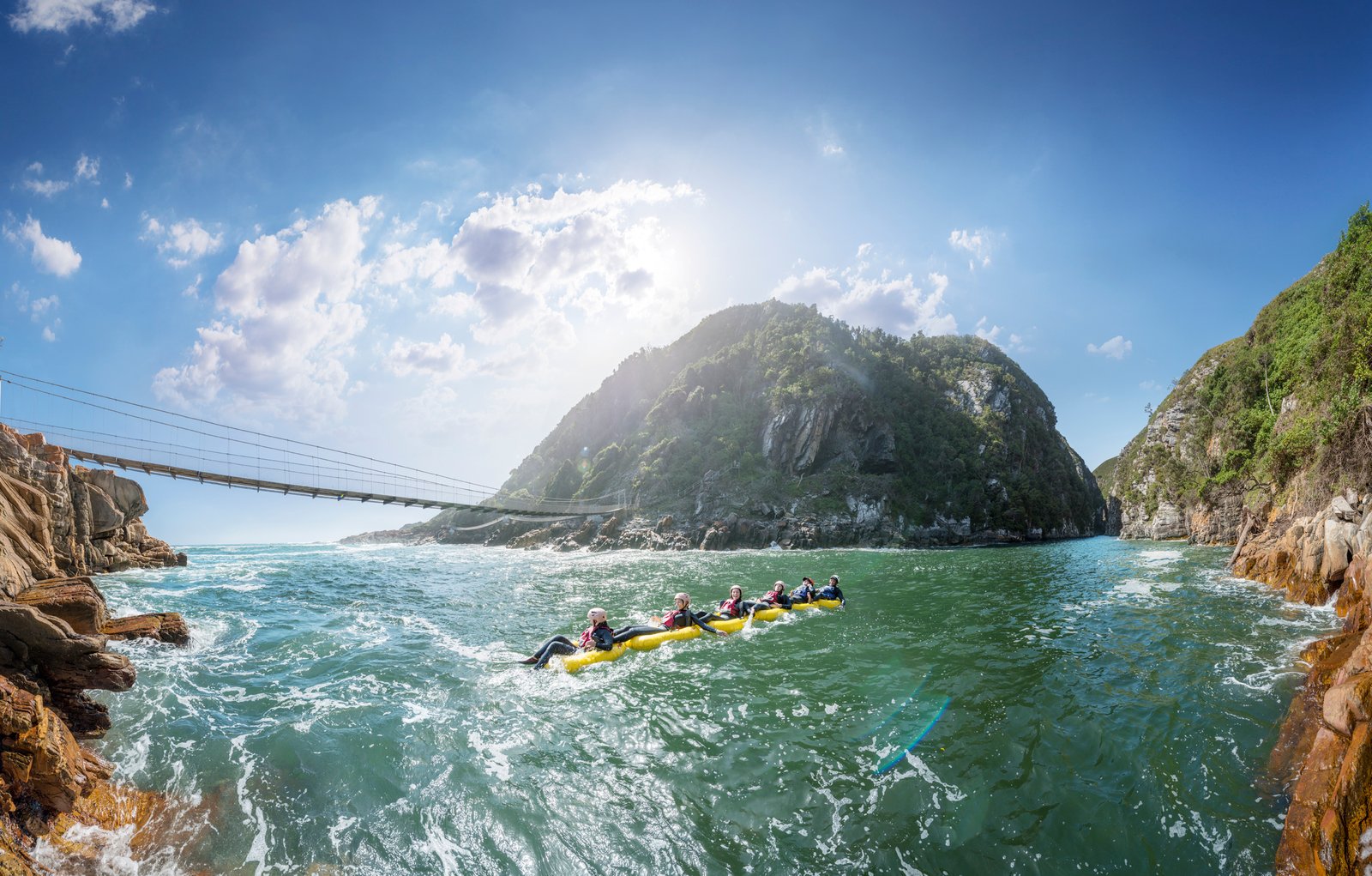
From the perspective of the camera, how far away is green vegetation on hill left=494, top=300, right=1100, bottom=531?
7069 cm

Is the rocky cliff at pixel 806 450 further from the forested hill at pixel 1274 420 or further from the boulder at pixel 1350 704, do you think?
the boulder at pixel 1350 704

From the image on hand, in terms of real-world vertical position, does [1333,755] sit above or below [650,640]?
above

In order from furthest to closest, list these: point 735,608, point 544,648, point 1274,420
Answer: point 1274,420 → point 735,608 → point 544,648

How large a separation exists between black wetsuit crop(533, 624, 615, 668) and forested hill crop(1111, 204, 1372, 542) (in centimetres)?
2370

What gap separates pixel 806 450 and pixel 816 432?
3.06 metres

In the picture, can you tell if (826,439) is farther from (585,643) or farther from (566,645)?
(566,645)

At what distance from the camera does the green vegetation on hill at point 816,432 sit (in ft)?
232

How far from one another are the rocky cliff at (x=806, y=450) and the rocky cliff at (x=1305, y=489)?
65.6ft

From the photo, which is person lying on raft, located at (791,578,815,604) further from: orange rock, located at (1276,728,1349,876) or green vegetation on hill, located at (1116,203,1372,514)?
green vegetation on hill, located at (1116,203,1372,514)

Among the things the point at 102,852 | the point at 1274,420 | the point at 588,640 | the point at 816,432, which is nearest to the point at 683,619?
the point at 588,640

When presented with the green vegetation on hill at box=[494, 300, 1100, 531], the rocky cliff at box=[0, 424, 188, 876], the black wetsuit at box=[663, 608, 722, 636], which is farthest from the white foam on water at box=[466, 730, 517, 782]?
the green vegetation on hill at box=[494, 300, 1100, 531]

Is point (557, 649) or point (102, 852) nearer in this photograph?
point (102, 852)

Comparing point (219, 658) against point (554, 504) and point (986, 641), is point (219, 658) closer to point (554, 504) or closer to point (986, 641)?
point (986, 641)

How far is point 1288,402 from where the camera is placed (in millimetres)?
30750
